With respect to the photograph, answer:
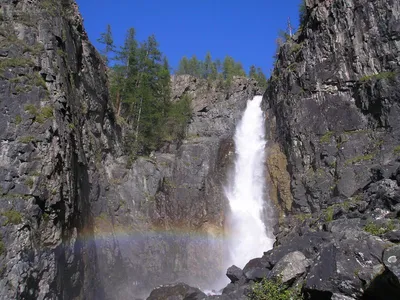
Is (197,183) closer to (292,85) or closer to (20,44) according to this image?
(292,85)

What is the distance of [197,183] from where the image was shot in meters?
34.0

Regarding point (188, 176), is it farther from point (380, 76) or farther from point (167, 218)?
point (380, 76)

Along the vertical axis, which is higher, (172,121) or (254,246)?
(172,121)

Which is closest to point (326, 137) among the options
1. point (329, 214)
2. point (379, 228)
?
point (329, 214)

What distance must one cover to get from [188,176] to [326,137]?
42.3ft

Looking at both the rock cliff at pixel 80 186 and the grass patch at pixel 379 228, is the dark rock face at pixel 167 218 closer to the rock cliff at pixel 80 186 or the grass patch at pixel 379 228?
the rock cliff at pixel 80 186

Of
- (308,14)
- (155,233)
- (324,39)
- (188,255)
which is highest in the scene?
(308,14)

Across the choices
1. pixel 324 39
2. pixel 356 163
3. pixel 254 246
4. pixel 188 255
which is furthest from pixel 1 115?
pixel 324 39

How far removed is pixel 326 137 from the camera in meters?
31.1

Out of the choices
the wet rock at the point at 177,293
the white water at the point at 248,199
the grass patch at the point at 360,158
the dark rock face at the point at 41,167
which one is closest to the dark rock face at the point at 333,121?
the grass patch at the point at 360,158

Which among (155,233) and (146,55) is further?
(146,55)

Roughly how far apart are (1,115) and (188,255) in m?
18.7

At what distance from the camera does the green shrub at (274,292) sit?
12984 millimetres

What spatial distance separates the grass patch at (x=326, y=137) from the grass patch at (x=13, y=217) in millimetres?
23977
